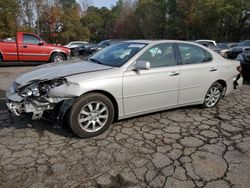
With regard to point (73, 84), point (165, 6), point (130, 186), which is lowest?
point (130, 186)

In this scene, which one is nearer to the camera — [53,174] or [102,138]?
[53,174]

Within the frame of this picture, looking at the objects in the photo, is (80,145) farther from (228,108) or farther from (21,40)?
(21,40)

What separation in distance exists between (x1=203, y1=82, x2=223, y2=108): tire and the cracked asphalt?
0.65 meters

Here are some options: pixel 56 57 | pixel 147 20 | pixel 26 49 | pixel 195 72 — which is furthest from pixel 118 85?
pixel 147 20

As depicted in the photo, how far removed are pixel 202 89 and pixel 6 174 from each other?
3.71 metres

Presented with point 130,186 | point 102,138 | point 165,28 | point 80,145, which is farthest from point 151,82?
point 165,28

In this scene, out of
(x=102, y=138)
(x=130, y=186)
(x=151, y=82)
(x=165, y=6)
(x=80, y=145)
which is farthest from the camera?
(x=165, y=6)

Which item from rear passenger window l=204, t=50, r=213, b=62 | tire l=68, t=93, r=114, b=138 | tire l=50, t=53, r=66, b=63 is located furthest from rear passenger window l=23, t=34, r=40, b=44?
tire l=68, t=93, r=114, b=138

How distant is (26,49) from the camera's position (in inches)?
431

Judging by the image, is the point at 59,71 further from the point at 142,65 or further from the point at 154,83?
the point at 154,83

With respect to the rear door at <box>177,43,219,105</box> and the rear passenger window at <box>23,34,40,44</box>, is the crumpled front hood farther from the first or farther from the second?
the rear passenger window at <box>23,34,40,44</box>

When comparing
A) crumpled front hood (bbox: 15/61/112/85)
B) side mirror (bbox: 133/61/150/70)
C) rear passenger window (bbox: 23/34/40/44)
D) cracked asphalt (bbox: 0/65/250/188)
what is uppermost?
rear passenger window (bbox: 23/34/40/44)

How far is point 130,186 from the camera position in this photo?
269 centimetres

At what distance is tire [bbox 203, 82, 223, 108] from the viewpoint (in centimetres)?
523
